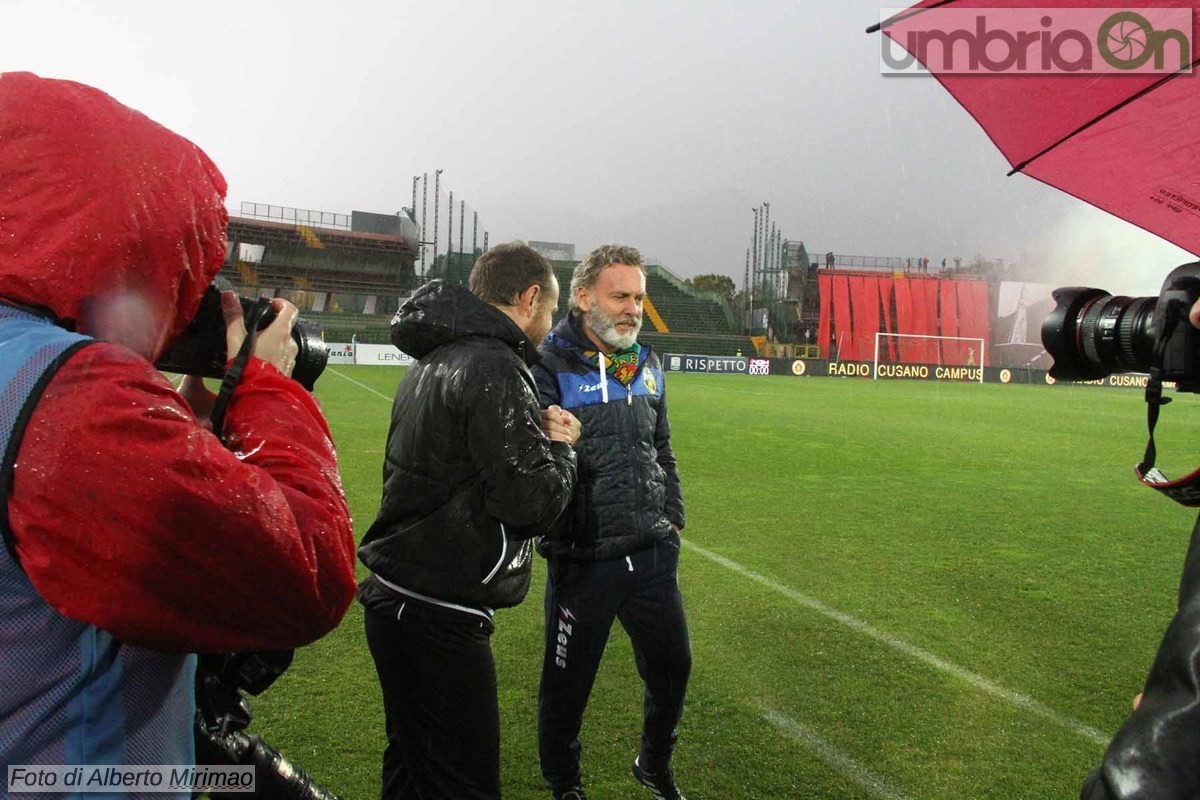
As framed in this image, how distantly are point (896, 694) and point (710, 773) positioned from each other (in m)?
1.15

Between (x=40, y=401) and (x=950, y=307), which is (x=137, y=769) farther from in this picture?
(x=950, y=307)

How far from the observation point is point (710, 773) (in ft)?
10.3

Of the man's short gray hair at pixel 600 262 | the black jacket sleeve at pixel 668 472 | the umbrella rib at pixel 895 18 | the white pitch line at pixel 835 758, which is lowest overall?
the white pitch line at pixel 835 758

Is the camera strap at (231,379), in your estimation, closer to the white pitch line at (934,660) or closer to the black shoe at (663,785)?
the black shoe at (663,785)

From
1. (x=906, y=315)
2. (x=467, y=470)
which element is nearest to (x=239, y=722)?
(x=467, y=470)

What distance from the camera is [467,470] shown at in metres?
2.21

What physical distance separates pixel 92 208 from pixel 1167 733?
1196mm

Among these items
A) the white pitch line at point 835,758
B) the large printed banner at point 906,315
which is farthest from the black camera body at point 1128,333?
the large printed banner at point 906,315

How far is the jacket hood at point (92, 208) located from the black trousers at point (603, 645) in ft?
6.80

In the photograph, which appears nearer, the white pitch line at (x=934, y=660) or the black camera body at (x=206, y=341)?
the black camera body at (x=206, y=341)

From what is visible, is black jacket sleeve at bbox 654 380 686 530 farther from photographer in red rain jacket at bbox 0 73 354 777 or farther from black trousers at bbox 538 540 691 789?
photographer in red rain jacket at bbox 0 73 354 777

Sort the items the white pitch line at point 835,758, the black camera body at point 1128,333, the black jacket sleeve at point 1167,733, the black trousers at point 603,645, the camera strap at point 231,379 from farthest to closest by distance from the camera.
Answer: the white pitch line at point 835,758, the black trousers at point 603,645, the black camera body at point 1128,333, the camera strap at point 231,379, the black jacket sleeve at point 1167,733

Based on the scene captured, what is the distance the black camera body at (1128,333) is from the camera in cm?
127

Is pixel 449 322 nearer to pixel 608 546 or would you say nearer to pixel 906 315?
pixel 608 546
